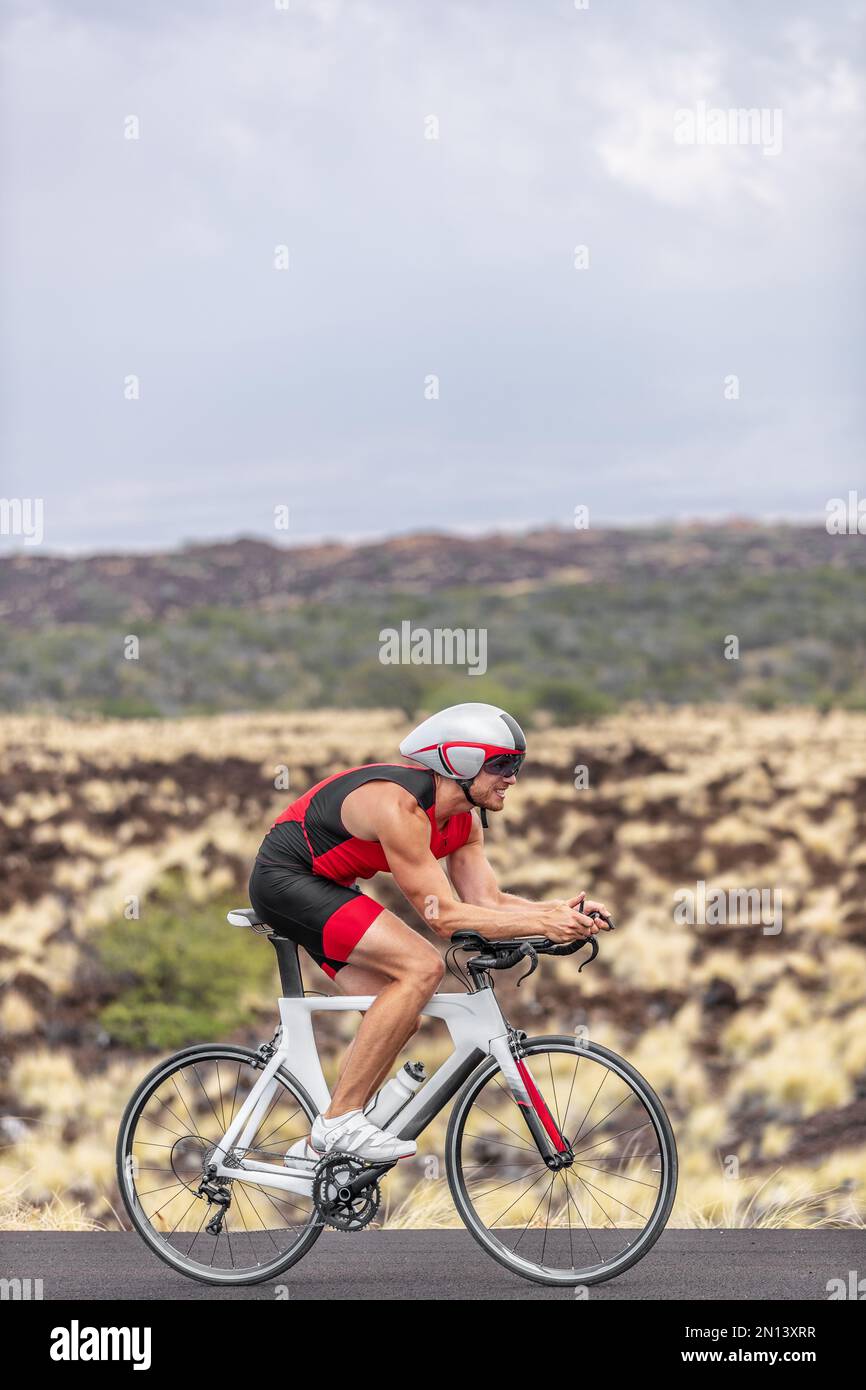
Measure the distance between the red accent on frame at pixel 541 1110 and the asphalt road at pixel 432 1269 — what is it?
47cm

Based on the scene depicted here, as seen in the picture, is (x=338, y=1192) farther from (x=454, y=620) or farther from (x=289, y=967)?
(x=454, y=620)

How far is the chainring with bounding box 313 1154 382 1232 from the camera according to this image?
5.05m

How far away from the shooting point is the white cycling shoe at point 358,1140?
5070 millimetres

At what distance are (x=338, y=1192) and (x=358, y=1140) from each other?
179 millimetres

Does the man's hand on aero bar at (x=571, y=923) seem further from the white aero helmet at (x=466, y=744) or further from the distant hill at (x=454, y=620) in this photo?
the distant hill at (x=454, y=620)

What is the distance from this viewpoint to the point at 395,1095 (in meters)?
5.16

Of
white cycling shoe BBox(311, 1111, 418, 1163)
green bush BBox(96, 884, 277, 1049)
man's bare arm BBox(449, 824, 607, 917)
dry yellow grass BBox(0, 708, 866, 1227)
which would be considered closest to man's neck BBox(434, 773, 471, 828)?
man's bare arm BBox(449, 824, 607, 917)

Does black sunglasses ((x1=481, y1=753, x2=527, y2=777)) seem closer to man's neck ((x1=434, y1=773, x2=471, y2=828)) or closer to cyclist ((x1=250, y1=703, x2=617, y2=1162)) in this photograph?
cyclist ((x1=250, y1=703, x2=617, y2=1162))

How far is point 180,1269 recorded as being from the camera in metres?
5.27

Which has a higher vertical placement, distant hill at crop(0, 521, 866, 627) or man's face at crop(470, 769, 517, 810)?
distant hill at crop(0, 521, 866, 627)

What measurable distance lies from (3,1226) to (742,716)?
36.0 meters

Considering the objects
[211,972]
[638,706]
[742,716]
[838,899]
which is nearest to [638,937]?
[838,899]

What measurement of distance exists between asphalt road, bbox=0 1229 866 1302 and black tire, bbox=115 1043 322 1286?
5 centimetres

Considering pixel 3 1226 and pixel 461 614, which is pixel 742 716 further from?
pixel 3 1226
